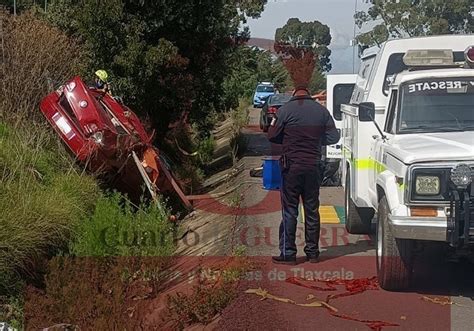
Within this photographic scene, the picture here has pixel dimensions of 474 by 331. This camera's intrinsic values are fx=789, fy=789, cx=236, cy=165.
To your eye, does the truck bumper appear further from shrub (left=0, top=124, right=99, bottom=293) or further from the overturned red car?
the overturned red car

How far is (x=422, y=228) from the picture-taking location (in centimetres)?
739

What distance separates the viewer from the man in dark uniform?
29.5 feet

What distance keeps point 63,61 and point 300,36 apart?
5598 cm

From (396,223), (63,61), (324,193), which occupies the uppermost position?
(63,61)

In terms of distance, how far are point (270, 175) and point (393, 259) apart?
815 centimetres

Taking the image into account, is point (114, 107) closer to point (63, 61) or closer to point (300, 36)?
point (63, 61)

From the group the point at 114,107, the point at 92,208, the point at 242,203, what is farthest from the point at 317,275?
the point at 114,107

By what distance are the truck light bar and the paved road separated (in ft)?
8.31

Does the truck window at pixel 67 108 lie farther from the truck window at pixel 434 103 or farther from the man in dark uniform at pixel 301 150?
the truck window at pixel 434 103

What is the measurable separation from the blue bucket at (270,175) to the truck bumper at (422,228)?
26.4ft

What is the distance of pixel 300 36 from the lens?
232 ft

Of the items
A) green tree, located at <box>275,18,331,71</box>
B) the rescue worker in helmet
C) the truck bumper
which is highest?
green tree, located at <box>275,18,331,71</box>

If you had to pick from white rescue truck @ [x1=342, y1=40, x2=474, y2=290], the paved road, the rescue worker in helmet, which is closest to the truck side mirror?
white rescue truck @ [x1=342, y1=40, x2=474, y2=290]

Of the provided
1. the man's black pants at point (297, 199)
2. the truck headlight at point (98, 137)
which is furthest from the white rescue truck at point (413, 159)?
the truck headlight at point (98, 137)
